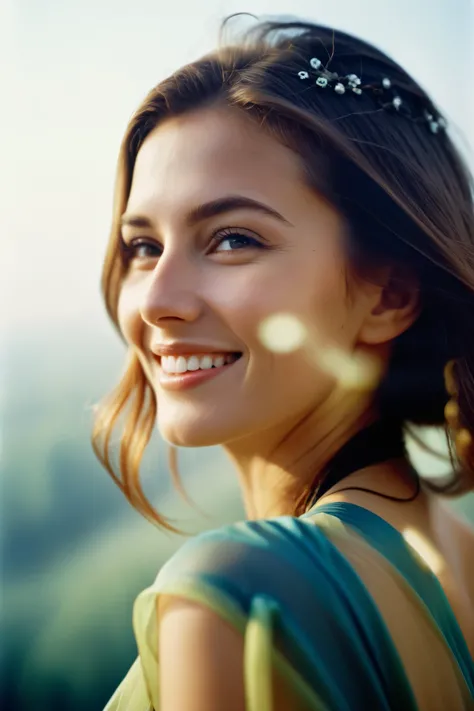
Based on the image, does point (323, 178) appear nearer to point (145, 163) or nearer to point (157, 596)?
point (145, 163)

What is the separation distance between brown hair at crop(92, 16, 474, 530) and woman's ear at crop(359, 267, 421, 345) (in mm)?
22

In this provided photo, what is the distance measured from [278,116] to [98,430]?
38.2 inches

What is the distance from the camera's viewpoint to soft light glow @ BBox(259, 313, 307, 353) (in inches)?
49.5

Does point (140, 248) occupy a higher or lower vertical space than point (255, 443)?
higher

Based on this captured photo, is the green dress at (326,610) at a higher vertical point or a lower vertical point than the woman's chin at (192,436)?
lower

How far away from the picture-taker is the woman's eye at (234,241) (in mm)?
1280

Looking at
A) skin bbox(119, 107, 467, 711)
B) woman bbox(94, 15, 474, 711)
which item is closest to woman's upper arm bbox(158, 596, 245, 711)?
woman bbox(94, 15, 474, 711)


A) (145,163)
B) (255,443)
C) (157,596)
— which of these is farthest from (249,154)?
(157,596)

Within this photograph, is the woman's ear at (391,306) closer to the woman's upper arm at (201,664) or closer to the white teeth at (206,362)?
the white teeth at (206,362)

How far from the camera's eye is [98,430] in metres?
1.89

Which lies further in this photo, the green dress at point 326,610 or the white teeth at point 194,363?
the white teeth at point 194,363

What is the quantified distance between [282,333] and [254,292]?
89mm

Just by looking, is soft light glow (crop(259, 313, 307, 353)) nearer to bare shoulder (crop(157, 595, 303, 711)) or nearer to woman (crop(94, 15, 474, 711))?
woman (crop(94, 15, 474, 711))

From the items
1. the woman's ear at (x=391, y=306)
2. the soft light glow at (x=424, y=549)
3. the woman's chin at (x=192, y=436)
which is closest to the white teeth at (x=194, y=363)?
the woman's chin at (x=192, y=436)
